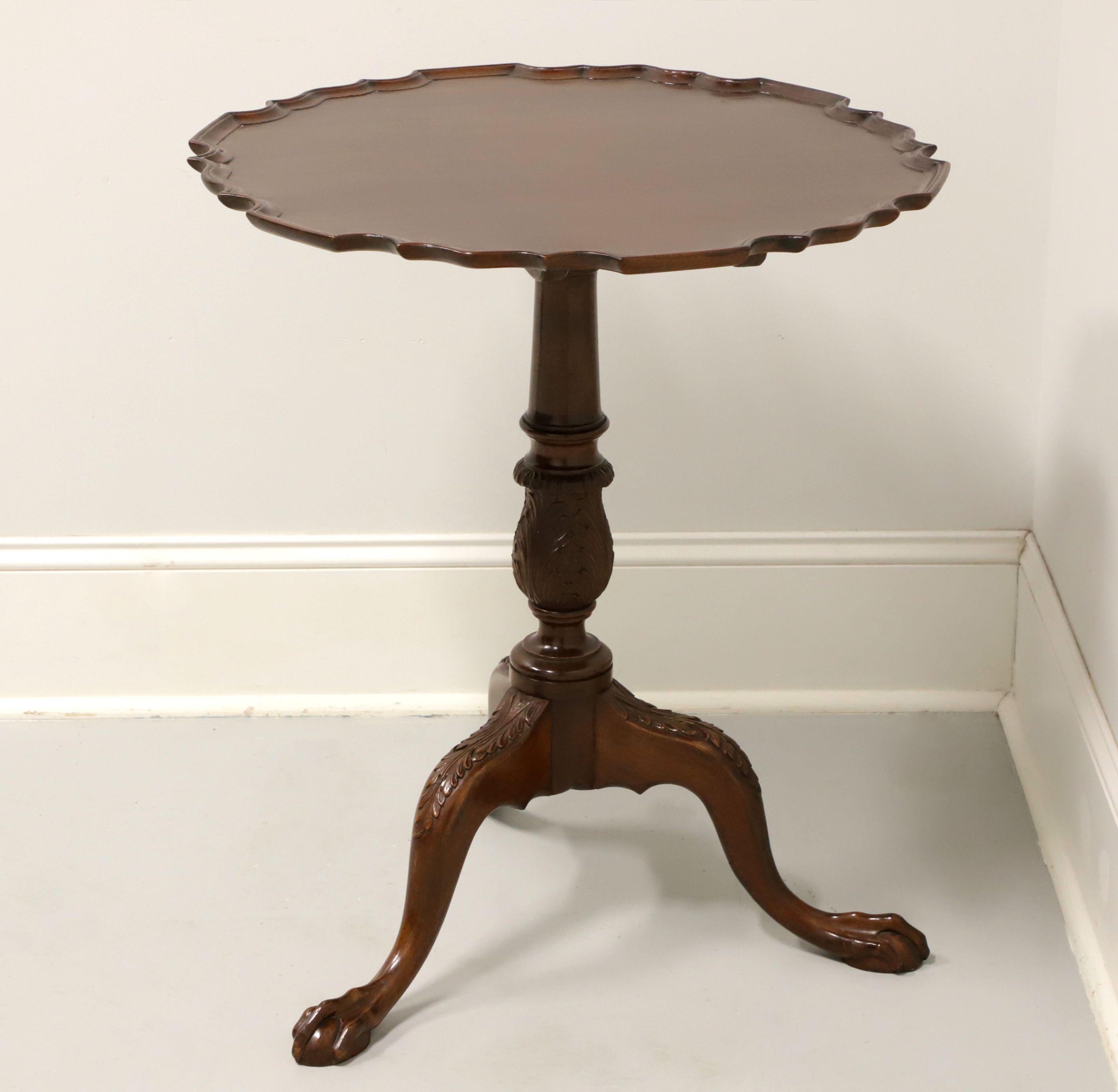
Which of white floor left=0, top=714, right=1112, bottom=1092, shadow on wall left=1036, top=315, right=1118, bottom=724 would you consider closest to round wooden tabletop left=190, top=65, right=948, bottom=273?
shadow on wall left=1036, top=315, right=1118, bottom=724

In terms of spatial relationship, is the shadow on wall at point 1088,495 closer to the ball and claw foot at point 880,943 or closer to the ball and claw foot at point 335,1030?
the ball and claw foot at point 880,943

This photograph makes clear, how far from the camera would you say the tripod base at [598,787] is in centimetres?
135

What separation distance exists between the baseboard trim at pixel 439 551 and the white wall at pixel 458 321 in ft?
0.07

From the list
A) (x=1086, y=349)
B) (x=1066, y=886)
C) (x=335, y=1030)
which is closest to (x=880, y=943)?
(x=1066, y=886)

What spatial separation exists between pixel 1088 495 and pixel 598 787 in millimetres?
681

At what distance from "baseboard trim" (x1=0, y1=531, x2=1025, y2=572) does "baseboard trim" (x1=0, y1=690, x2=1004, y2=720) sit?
201 mm

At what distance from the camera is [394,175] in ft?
3.70

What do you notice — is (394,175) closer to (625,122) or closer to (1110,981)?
(625,122)

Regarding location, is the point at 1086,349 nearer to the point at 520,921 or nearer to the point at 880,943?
the point at 880,943

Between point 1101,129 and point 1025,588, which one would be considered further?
point 1025,588

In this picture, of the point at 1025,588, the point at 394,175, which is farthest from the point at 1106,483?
the point at 394,175

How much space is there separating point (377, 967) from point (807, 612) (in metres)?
0.81

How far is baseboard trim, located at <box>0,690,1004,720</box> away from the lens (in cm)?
192

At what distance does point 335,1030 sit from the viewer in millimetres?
1310
